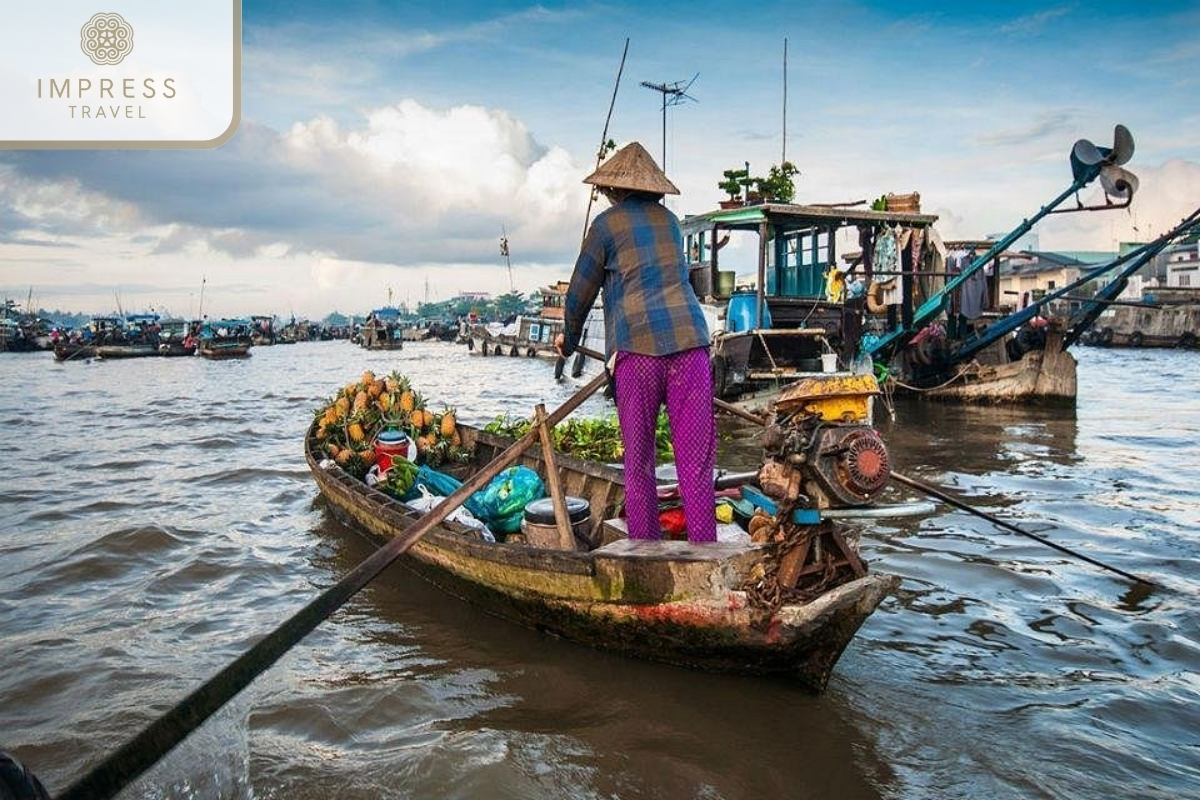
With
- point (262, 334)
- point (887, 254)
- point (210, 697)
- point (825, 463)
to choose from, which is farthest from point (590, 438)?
point (262, 334)

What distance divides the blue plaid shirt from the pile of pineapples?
3.73m

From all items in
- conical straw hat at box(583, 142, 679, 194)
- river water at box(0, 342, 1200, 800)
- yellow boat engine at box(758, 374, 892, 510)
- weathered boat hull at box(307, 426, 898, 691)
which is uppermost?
conical straw hat at box(583, 142, 679, 194)

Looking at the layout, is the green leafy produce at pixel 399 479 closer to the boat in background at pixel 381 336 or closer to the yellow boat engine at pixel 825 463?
the yellow boat engine at pixel 825 463

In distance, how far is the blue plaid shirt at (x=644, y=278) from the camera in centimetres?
359

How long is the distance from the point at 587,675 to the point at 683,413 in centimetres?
134

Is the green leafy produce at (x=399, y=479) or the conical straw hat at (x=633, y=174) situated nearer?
the conical straw hat at (x=633, y=174)

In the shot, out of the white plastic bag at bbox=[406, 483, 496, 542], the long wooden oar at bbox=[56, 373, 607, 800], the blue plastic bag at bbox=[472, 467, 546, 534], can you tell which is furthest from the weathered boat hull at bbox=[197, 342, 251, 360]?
the long wooden oar at bbox=[56, 373, 607, 800]

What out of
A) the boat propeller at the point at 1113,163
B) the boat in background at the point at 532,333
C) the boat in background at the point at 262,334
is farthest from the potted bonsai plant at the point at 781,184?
the boat in background at the point at 262,334

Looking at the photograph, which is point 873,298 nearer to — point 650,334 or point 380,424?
point 380,424

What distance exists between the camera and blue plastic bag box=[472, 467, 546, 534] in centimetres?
514

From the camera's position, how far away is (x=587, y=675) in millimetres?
3756

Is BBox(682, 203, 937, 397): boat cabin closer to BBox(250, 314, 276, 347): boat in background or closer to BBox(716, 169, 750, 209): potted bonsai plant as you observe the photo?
BBox(716, 169, 750, 209): potted bonsai plant

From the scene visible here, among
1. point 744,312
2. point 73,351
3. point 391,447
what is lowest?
point 391,447

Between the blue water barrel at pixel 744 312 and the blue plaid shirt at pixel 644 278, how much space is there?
320 inches
